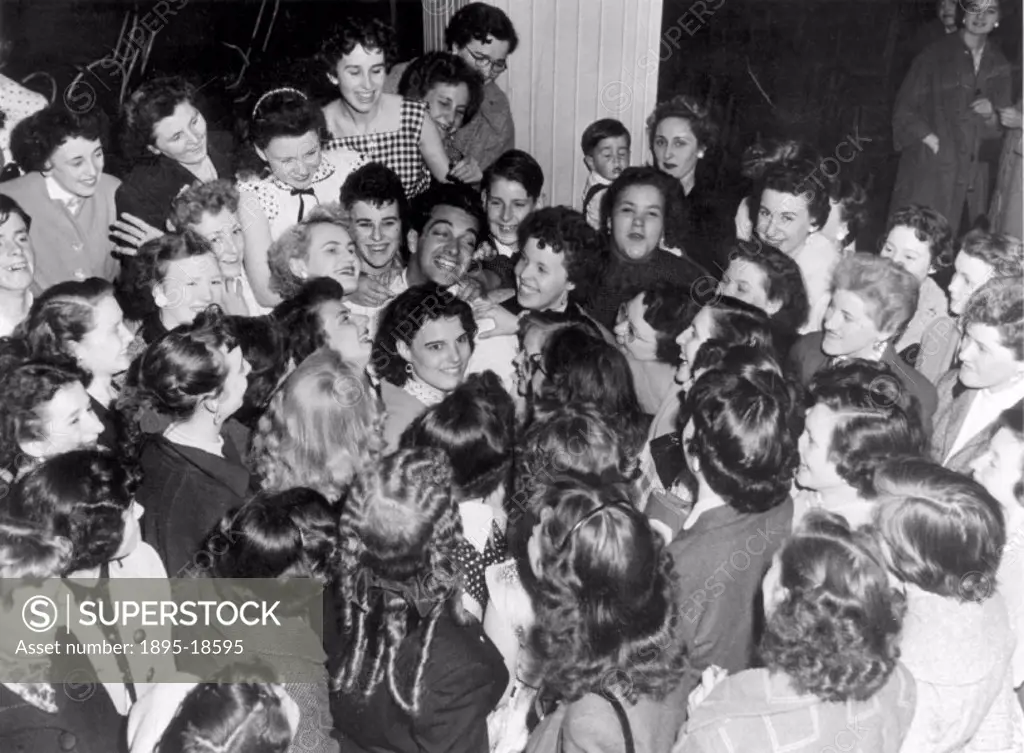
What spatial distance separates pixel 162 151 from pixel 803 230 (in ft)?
7.29

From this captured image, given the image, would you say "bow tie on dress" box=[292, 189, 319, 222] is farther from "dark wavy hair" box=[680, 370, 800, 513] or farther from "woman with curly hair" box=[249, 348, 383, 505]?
"dark wavy hair" box=[680, 370, 800, 513]

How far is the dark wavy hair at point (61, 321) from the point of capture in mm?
2611

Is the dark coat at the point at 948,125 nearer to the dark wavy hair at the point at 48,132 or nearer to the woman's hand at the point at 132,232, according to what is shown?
the woman's hand at the point at 132,232

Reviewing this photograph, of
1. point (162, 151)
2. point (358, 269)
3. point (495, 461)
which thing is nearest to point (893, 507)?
point (495, 461)

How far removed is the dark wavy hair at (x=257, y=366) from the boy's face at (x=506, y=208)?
114cm

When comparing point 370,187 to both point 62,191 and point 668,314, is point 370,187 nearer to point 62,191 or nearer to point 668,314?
point 62,191

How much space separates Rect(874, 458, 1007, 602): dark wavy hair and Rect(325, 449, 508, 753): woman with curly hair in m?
0.81

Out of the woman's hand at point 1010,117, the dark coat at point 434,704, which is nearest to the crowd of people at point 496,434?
the dark coat at point 434,704

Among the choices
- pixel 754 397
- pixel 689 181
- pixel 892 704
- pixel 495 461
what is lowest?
pixel 892 704

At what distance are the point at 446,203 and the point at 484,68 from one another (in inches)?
32.9

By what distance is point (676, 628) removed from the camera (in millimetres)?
1905

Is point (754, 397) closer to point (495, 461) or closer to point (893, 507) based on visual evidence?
point (893, 507)

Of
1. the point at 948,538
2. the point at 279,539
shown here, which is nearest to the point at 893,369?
the point at 948,538

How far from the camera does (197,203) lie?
9.96 ft
